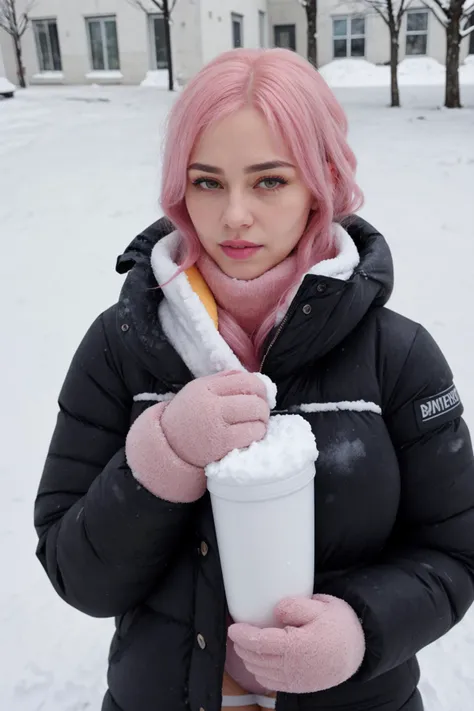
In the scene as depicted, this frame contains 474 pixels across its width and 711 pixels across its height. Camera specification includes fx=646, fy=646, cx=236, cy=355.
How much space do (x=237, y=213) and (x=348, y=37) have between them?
87.6 feet

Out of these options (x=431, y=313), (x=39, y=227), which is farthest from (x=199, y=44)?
(x=431, y=313)

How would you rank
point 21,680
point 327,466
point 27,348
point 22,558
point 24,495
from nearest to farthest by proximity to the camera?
point 327,466 → point 21,680 → point 22,558 → point 24,495 → point 27,348

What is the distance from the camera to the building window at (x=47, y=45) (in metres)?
23.5

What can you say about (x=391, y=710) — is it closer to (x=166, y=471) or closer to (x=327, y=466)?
(x=327, y=466)

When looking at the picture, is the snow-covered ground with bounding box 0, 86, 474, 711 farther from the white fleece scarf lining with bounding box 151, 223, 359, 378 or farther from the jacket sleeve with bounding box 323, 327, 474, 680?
the jacket sleeve with bounding box 323, 327, 474, 680

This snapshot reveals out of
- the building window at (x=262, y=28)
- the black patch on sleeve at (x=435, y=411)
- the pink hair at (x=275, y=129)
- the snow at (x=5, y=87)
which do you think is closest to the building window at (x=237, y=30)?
the building window at (x=262, y=28)

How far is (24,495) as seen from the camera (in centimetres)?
366

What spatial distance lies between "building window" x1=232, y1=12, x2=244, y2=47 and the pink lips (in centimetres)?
2460

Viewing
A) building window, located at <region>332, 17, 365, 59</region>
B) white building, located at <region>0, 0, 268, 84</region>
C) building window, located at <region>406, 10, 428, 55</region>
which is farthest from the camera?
building window, located at <region>332, 17, 365, 59</region>

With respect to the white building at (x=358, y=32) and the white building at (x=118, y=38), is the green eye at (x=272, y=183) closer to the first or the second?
the white building at (x=118, y=38)

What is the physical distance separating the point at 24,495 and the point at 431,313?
3.43 m

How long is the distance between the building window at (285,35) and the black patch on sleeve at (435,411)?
88.4 feet

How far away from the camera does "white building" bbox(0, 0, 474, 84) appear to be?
21438 millimetres

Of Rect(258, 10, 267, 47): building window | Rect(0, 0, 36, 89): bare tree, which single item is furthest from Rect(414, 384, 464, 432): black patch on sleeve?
Rect(258, 10, 267, 47): building window
